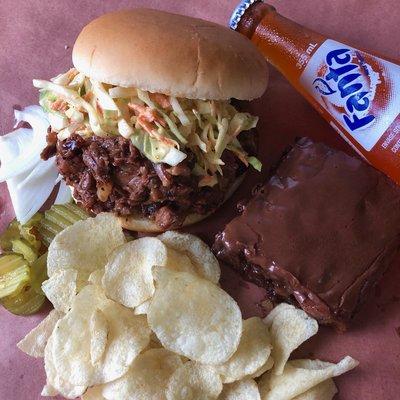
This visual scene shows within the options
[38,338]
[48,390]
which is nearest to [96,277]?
[38,338]

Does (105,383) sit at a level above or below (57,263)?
below

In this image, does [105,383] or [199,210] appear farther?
[199,210]

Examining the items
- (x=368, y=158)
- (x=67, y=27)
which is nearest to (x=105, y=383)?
(x=368, y=158)

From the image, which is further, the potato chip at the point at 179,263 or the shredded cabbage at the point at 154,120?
the potato chip at the point at 179,263

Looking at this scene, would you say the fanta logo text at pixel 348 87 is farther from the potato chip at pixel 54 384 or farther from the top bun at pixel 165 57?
the potato chip at pixel 54 384

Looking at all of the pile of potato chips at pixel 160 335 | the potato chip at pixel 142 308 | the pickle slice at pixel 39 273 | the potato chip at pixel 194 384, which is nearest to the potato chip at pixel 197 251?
the pile of potato chips at pixel 160 335

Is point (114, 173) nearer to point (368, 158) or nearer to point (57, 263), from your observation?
point (57, 263)

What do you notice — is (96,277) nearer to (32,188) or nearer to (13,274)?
(13,274)
